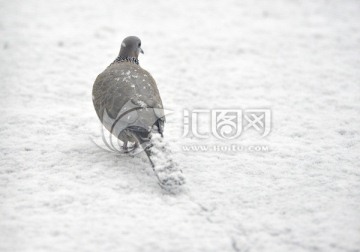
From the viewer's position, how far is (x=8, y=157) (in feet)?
13.1

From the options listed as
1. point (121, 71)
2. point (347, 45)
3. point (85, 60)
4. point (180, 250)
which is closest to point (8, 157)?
point (121, 71)

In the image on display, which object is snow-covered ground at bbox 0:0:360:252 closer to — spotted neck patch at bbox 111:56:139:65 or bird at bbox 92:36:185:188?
bird at bbox 92:36:185:188

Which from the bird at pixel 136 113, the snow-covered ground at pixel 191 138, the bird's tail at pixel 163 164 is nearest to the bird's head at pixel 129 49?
the bird at pixel 136 113

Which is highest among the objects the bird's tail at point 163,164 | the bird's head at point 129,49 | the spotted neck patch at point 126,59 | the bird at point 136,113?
the bird's head at point 129,49

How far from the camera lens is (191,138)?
4660 mm

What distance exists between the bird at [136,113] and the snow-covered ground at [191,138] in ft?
0.79

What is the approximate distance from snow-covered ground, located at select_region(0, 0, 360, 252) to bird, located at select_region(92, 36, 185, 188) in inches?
9.4

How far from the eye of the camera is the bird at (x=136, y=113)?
11.4ft

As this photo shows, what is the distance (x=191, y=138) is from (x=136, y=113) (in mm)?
1145

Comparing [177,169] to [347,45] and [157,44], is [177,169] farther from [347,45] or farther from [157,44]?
[347,45]

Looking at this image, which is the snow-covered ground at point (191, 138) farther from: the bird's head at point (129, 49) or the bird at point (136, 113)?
the bird's head at point (129, 49)

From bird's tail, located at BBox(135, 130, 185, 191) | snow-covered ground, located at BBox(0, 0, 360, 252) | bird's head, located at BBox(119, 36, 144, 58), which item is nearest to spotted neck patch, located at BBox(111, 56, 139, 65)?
bird's head, located at BBox(119, 36, 144, 58)

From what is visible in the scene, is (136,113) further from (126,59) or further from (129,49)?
(129,49)

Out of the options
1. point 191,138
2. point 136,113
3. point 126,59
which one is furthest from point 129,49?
point 136,113
